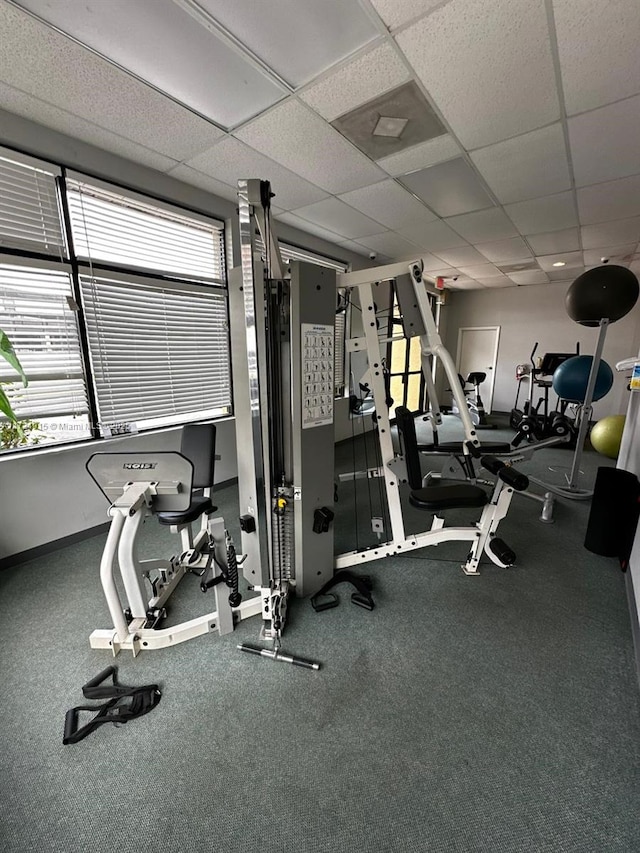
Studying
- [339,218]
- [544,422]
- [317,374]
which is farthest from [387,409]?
[544,422]

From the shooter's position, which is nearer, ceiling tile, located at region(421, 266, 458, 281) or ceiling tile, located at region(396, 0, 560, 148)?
ceiling tile, located at region(396, 0, 560, 148)

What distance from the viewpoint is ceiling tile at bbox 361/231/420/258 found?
4.29 meters

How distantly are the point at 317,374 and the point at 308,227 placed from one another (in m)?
3.07

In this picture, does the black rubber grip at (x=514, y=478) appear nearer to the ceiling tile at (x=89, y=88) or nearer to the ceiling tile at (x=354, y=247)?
the ceiling tile at (x=89, y=88)

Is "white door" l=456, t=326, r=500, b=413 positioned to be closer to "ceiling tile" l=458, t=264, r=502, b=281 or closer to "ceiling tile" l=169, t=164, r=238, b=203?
"ceiling tile" l=458, t=264, r=502, b=281

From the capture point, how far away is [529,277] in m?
6.26

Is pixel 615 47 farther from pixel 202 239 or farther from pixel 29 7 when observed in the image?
pixel 202 239

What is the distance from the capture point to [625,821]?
3.45 ft

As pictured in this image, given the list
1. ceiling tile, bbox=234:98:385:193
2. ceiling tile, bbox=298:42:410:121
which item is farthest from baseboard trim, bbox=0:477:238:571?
ceiling tile, bbox=298:42:410:121

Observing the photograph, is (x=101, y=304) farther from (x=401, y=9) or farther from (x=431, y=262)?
(x=431, y=262)

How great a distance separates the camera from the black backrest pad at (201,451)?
2197 mm

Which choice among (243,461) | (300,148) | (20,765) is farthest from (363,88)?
(20,765)

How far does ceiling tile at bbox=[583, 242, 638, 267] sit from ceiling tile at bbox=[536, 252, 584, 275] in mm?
97

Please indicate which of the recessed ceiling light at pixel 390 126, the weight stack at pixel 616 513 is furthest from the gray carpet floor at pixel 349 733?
the recessed ceiling light at pixel 390 126
